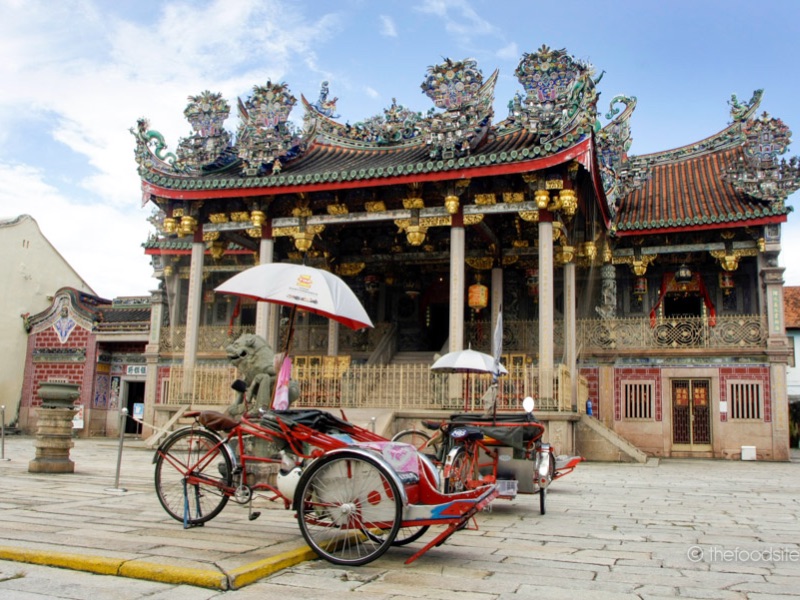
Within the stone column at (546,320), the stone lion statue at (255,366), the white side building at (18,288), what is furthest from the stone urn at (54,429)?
the white side building at (18,288)

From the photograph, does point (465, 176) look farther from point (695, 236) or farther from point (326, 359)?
point (695, 236)

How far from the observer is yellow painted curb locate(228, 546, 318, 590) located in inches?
171

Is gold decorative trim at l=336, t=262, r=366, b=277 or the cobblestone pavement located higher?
gold decorative trim at l=336, t=262, r=366, b=277

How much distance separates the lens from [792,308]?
34312mm

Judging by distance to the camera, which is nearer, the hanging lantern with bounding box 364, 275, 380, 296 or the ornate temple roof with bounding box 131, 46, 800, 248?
the ornate temple roof with bounding box 131, 46, 800, 248

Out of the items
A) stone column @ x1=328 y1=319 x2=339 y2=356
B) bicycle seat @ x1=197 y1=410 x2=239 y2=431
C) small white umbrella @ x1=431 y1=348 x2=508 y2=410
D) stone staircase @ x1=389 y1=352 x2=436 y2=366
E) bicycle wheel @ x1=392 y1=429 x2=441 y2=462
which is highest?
stone column @ x1=328 y1=319 x2=339 y2=356

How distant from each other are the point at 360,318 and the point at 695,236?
1498 centimetres

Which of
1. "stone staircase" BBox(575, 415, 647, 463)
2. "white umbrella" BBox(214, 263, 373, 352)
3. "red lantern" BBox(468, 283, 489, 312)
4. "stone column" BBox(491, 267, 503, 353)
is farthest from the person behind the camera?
"stone column" BBox(491, 267, 503, 353)

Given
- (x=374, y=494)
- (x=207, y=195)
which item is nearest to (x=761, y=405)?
(x=207, y=195)

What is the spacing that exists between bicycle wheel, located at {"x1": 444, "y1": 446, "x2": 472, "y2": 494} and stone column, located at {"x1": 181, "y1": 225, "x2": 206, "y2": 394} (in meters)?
11.3

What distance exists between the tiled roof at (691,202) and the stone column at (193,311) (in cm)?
1050

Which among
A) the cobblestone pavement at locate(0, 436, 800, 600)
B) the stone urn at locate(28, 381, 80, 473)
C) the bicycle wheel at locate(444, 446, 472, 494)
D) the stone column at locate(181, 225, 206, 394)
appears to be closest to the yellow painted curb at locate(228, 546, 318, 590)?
the cobblestone pavement at locate(0, 436, 800, 600)

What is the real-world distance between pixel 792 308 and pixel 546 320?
24560mm

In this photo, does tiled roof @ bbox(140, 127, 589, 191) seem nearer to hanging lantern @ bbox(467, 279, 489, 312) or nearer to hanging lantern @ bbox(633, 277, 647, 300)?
hanging lantern @ bbox(467, 279, 489, 312)
